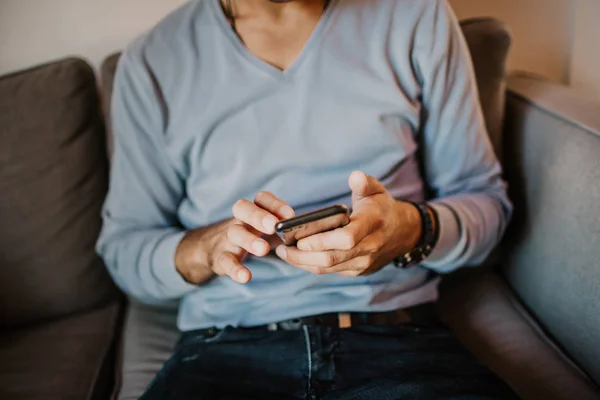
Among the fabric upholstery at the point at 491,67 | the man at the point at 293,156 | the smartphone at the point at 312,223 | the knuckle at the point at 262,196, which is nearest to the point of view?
the smartphone at the point at 312,223

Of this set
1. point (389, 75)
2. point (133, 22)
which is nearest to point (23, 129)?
point (133, 22)

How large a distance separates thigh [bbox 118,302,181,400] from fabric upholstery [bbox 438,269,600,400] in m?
0.51

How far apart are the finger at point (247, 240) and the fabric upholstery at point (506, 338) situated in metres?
0.45

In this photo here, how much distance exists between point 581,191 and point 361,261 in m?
0.38

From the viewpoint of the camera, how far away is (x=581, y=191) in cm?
84

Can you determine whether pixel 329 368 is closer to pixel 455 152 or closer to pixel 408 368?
pixel 408 368

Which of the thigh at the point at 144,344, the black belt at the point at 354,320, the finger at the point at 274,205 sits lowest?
the thigh at the point at 144,344

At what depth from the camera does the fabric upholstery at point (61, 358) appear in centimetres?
92

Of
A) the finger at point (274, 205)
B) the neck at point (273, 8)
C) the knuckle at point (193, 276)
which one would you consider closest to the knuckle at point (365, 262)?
the finger at point (274, 205)

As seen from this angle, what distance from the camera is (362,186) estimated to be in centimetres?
70

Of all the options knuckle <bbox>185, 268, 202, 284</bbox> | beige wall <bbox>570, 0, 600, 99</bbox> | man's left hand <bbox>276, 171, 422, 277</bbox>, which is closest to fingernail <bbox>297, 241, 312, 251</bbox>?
man's left hand <bbox>276, 171, 422, 277</bbox>

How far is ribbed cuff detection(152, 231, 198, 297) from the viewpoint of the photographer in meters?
0.85

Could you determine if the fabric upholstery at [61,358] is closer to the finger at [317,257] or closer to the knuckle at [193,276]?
the knuckle at [193,276]

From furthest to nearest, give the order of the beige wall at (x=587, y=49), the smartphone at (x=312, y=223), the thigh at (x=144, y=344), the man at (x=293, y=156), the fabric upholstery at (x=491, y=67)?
1. the beige wall at (x=587, y=49)
2. the fabric upholstery at (x=491, y=67)
3. the thigh at (x=144, y=344)
4. the man at (x=293, y=156)
5. the smartphone at (x=312, y=223)
